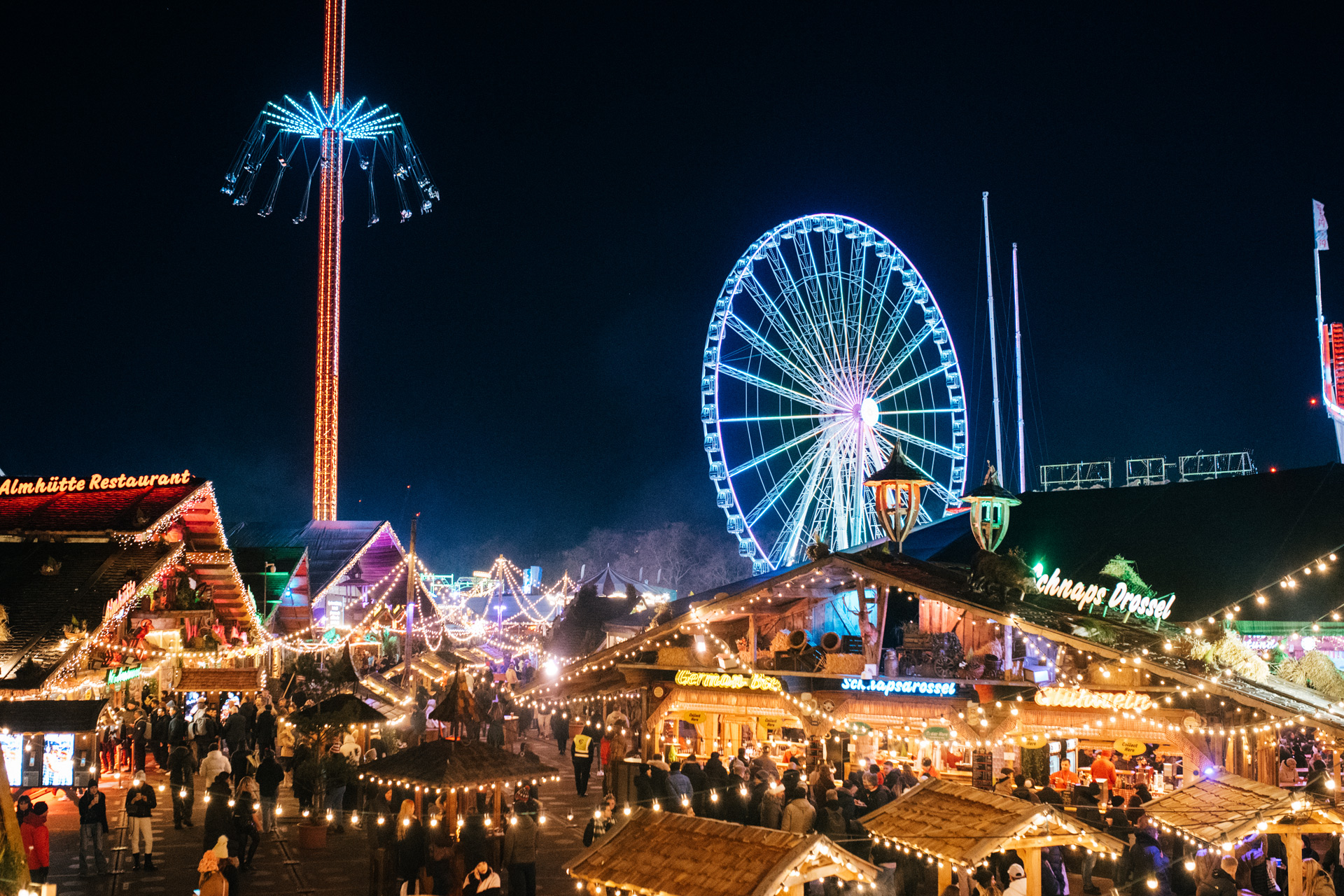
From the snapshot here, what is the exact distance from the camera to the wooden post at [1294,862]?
10633 mm

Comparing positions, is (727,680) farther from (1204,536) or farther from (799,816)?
(1204,536)

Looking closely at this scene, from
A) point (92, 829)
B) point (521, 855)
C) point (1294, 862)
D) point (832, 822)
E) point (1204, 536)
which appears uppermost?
point (1204, 536)

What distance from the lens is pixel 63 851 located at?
16.2 meters

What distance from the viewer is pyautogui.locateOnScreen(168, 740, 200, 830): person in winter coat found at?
17875 mm

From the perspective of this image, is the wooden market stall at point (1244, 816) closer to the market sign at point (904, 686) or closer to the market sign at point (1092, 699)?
the market sign at point (1092, 699)

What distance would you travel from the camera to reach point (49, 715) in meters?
18.4

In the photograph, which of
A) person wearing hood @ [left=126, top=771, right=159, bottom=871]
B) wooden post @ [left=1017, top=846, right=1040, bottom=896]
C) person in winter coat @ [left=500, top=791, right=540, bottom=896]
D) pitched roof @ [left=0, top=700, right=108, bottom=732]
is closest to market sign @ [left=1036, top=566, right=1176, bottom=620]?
wooden post @ [left=1017, top=846, right=1040, bottom=896]

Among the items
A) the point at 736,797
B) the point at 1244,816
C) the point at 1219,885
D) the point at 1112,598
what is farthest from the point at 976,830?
the point at 1112,598

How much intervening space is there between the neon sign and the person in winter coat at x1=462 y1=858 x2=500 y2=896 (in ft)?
51.8

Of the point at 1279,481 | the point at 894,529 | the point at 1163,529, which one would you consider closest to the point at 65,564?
the point at 894,529

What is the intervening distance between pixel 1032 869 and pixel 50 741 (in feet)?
51.5

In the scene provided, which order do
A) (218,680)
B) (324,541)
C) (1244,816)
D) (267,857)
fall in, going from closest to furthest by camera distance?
(1244,816) < (267,857) < (218,680) < (324,541)

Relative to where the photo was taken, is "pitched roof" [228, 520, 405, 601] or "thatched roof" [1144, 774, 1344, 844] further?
"pitched roof" [228, 520, 405, 601]

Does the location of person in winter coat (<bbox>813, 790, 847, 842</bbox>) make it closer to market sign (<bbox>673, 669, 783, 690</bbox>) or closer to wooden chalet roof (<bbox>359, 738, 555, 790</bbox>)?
wooden chalet roof (<bbox>359, 738, 555, 790</bbox>)
